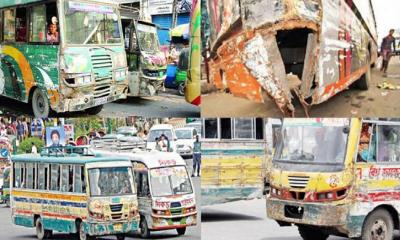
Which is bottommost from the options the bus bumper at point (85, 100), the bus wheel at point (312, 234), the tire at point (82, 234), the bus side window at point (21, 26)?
the tire at point (82, 234)

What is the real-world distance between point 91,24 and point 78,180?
1.86 metres

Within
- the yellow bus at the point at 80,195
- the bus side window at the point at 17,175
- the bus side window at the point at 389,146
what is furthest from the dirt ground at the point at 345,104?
the bus side window at the point at 17,175

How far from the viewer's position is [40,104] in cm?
721

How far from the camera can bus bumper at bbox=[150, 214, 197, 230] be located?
8.71 metres

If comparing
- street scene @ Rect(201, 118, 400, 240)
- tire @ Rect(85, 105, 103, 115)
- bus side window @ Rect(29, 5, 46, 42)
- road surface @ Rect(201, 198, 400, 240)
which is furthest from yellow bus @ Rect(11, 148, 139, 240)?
bus side window @ Rect(29, 5, 46, 42)

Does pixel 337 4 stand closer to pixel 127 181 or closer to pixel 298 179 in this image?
pixel 298 179

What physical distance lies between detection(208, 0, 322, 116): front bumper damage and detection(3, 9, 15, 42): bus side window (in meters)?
1.77

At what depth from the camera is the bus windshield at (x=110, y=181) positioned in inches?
336

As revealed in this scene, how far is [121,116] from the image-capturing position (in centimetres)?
751

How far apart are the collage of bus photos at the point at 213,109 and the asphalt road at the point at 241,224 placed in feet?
0.09

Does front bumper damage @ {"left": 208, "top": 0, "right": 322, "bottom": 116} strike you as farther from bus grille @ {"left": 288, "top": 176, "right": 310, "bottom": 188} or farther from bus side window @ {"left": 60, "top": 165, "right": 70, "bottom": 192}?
bus side window @ {"left": 60, "top": 165, "right": 70, "bottom": 192}

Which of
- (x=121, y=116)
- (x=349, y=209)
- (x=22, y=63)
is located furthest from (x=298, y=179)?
(x=22, y=63)

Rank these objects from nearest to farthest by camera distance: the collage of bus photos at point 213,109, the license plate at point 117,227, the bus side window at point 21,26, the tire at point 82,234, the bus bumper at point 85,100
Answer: the collage of bus photos at point 213,109
the bus bumper at point 85,100
the bus side window at point 21,26
the tire at point 82,234
the license plate at point 117,227

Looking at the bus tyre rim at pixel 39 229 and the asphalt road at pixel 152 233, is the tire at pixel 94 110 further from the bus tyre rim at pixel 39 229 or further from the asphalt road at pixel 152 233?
the bus tyre rim at pixel 39 229
